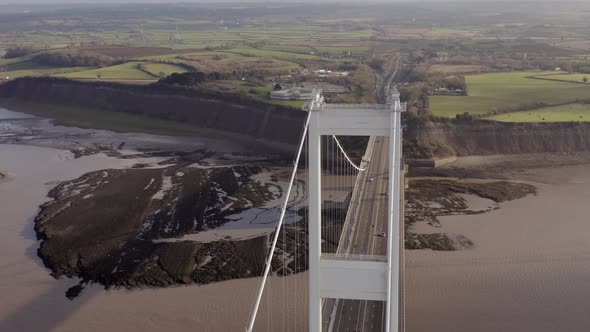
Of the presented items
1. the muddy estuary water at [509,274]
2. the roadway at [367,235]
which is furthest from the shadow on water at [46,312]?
the muddy estuary water at [509,274]

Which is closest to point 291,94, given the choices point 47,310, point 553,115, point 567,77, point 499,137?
point 499,137

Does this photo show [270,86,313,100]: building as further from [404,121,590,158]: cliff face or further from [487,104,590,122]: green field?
[487,104,590,122]: green field

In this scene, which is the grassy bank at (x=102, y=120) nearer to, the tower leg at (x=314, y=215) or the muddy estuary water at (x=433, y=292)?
the muddy estuary water at (x=433, y=292)

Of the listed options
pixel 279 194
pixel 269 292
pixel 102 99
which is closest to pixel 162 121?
pixel 102 99

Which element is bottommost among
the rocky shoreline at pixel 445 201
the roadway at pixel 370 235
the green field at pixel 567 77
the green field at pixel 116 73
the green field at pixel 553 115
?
the rocky shoreline at pixel 445 201

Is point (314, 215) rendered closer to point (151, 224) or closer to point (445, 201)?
point (151, 224)

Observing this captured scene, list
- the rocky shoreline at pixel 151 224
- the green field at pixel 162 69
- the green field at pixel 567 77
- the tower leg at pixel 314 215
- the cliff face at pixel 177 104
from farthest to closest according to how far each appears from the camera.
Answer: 1. the green field at pixel 162 69
2. the green field at pixel 567 77
3. the cliff face at pixel 177 104
4. the rocky shoreline at pixel 151 224
5. the tower leg at pixel 314 215

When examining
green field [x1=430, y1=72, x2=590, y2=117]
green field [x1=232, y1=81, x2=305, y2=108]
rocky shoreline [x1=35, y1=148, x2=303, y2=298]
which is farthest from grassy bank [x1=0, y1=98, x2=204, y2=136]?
green field [x1=430, y1=72, x2=590, y2=117]

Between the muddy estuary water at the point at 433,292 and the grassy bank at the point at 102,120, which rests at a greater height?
the grassy bank at the point at 102,120
